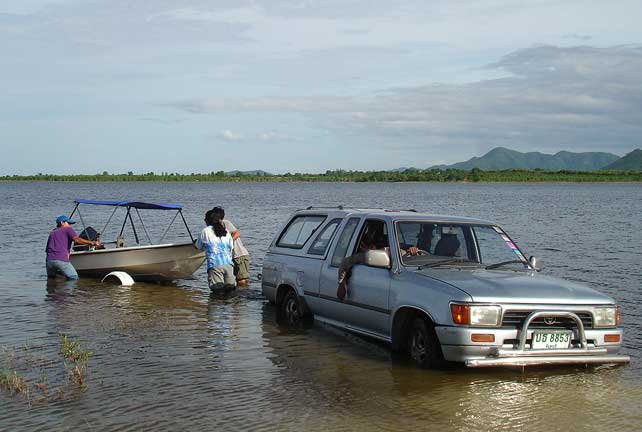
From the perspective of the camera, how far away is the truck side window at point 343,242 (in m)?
9.80

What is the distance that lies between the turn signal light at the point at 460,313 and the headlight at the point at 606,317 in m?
1.44

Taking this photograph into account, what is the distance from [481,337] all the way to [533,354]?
576mm

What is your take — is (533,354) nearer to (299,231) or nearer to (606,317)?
(606,317)

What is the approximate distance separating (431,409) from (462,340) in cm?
86

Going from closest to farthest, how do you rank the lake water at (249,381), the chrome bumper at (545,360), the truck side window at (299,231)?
the lake water at (249,381) < the chrome bumper at (545,360) < the truck side window at (299,231)

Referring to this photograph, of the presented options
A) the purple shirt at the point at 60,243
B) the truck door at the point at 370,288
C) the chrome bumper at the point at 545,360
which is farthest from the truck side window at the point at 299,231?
the purple shirt at the point at 60,243

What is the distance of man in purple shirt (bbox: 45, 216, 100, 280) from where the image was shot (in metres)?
16.0

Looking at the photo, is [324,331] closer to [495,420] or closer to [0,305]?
[495,420]

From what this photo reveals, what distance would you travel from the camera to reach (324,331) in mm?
10570

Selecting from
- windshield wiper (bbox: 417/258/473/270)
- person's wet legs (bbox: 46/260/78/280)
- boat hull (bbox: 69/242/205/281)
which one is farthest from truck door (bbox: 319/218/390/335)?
person's wet legs (bbox: 46/260/78/280)

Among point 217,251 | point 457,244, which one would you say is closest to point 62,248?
point 217,251

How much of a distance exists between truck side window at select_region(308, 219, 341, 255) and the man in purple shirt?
753 cm

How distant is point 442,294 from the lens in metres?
7.77

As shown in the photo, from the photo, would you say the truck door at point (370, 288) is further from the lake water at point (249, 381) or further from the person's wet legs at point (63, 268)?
the person's wet legs at point (63, 268)
